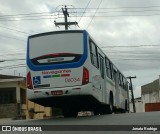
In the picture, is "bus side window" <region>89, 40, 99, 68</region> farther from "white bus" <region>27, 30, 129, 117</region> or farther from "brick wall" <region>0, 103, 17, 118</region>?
"brick wall" <region>0, 103, 17, 118</region>

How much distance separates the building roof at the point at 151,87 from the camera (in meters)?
81.3

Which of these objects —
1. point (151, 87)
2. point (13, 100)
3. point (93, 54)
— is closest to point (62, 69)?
point (93, 54)

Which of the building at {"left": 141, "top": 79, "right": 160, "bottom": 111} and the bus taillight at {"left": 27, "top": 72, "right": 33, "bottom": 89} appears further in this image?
the building at {"left": 141, "top": 79, "right": 160, "bottom": 111}

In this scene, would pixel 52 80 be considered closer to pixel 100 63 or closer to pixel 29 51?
pixel 29 51

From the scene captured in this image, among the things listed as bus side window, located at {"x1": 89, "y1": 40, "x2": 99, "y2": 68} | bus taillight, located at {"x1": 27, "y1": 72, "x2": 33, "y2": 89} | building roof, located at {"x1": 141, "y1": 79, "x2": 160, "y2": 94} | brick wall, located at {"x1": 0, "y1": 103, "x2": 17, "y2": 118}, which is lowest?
brick wall, located at {"x1": 0, "y1": 103, "x2": 17, "y2": 118}

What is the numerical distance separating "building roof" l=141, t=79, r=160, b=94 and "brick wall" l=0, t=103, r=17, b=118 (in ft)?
130

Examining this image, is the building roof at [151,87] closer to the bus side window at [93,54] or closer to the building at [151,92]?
the building at [151,92]

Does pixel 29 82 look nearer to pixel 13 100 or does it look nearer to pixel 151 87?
pixel 13 100

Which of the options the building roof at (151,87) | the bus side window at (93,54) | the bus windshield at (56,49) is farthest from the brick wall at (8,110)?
the building roof at (151,87)

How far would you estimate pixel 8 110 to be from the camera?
44.2 metres

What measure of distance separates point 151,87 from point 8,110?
45375mm

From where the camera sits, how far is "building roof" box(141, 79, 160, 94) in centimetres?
8131

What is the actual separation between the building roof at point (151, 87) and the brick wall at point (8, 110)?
39516mm

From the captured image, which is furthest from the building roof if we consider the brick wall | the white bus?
the white bus
